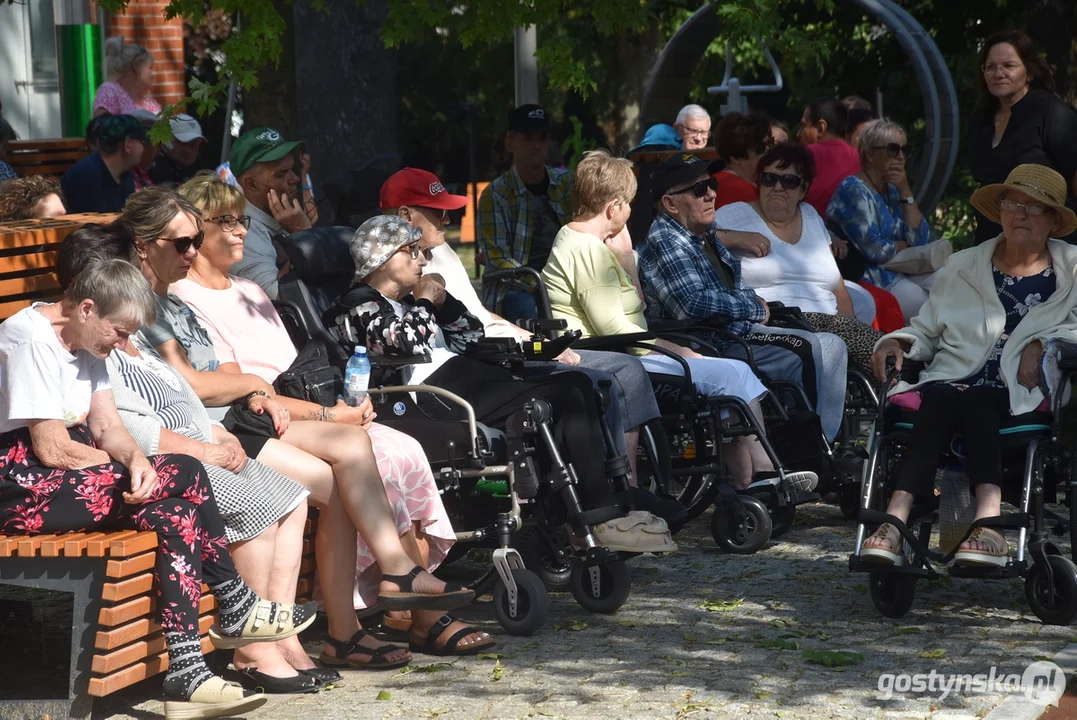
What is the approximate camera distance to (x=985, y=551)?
19.0ft

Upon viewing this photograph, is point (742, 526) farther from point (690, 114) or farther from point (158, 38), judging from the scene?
point (158, 38)

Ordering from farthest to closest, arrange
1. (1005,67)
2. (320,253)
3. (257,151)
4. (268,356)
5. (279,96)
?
1. (279,96)
2. (1005,67)
3. (257,151)
4. (320,253)
5. (268,356)

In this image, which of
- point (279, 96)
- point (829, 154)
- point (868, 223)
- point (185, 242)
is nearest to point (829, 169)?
point (829, 154)

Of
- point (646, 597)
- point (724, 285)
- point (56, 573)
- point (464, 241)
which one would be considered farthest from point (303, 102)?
point (464, 241)

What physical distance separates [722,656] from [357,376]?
5.41 ft

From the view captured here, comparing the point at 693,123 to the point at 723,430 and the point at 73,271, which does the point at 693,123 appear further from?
the point at 73,271

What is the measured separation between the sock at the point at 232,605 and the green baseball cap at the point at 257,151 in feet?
8.30

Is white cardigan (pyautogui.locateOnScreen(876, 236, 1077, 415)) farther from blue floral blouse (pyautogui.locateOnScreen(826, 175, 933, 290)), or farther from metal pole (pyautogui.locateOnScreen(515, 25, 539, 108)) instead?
metal pole (pyautogui.locateOnScreen(515, 25, 539, 108))

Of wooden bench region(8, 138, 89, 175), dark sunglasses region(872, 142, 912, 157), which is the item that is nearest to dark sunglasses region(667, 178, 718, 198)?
dark sunglasses region(872, 142, 912, 157)

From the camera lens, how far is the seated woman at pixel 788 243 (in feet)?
27.0

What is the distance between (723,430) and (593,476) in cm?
120

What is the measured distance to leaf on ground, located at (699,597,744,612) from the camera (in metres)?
6.14

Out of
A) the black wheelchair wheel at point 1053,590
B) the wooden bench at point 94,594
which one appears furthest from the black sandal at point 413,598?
the black wheelchair wheel at point 1053,590

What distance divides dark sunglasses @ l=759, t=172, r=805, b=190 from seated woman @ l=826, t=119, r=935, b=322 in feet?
3.60
